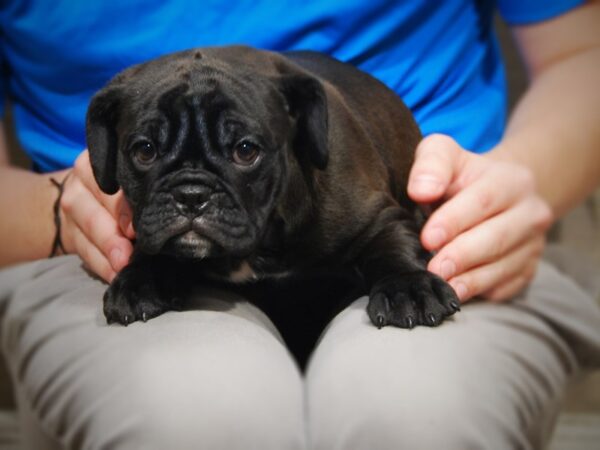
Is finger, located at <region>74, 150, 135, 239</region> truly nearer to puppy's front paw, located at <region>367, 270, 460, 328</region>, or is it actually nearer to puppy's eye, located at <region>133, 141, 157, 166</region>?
puppy's eye, located at <region>133, 141, 157, 166</region>

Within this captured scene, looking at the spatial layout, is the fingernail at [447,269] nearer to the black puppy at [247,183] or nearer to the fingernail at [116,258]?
the black puppy at [247,183]

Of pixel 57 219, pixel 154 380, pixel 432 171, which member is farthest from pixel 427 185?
pixel 57 219

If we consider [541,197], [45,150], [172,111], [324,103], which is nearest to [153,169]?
[172,111]

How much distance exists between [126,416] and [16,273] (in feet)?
1.28

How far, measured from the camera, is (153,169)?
2.97ft

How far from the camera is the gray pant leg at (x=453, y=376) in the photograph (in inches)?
27.3

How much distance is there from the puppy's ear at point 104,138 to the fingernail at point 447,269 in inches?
14.2

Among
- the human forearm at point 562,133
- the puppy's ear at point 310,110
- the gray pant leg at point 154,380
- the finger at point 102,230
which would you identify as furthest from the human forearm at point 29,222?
the human forearm at point 562,133

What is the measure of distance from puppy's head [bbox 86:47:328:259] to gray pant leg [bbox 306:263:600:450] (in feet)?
0.53

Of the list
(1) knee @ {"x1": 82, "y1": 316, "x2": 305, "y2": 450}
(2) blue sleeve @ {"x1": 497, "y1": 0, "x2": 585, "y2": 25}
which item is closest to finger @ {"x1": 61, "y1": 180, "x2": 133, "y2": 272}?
(1) knee @ {"x1": 82, "y1": 316, "x2": 305, "y2": 450}

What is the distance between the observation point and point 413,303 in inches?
33.2

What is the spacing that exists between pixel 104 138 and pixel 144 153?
0.07 m

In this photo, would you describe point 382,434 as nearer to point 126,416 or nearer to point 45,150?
point 126,416

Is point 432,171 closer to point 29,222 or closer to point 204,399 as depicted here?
point 204,399
